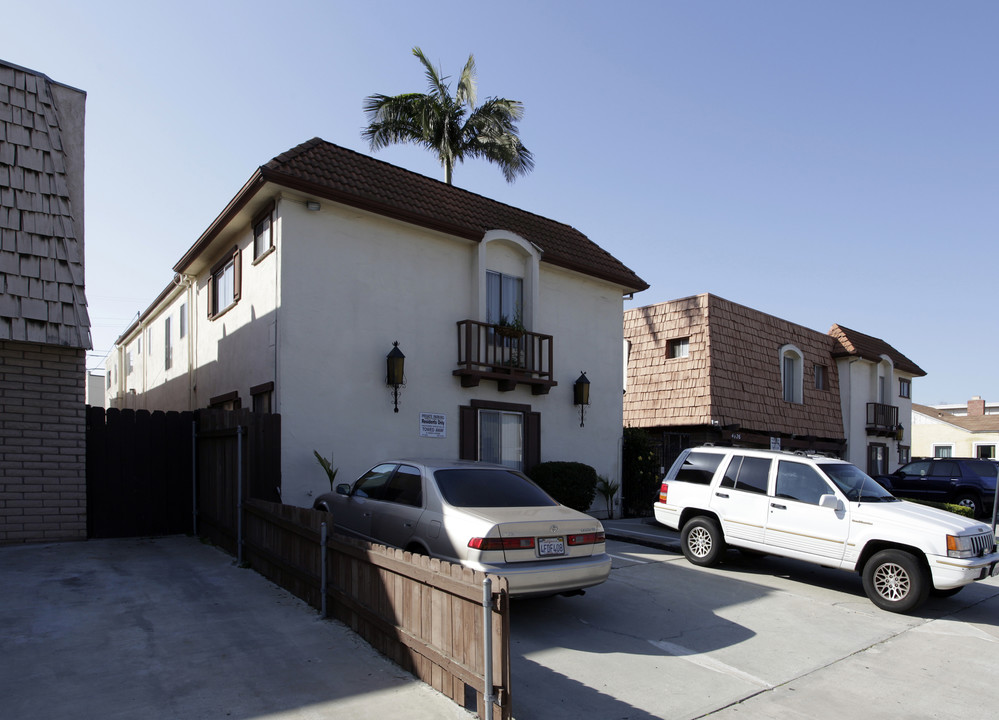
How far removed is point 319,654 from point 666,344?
55.1 ft

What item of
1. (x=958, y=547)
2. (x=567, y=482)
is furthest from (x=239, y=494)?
(x=958, y=547)

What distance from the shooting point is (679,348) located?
20734 millimetres

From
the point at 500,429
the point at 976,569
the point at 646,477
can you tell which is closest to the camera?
the point at 976,569

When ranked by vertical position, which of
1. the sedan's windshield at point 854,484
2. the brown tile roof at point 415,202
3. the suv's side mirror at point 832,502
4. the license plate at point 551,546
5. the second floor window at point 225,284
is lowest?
the license plate at point 551,546

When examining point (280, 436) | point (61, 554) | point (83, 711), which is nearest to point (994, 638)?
point (83, 711)

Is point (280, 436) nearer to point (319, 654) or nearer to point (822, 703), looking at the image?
point (319, 654)

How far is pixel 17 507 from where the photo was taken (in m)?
9.95

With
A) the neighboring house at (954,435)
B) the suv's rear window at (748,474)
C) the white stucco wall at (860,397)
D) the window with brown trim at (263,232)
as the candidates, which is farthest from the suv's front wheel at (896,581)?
the neighboring house at (954,435)

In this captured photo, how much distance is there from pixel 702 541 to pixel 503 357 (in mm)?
5437

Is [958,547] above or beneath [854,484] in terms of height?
beneath

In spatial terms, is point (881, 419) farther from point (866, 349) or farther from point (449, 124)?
point (449, 124)

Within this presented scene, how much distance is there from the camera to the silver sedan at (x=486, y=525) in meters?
6.36

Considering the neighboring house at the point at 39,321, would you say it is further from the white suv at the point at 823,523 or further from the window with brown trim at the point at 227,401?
the white suv at the point at 823,523

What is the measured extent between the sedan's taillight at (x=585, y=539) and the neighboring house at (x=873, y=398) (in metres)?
21.4
